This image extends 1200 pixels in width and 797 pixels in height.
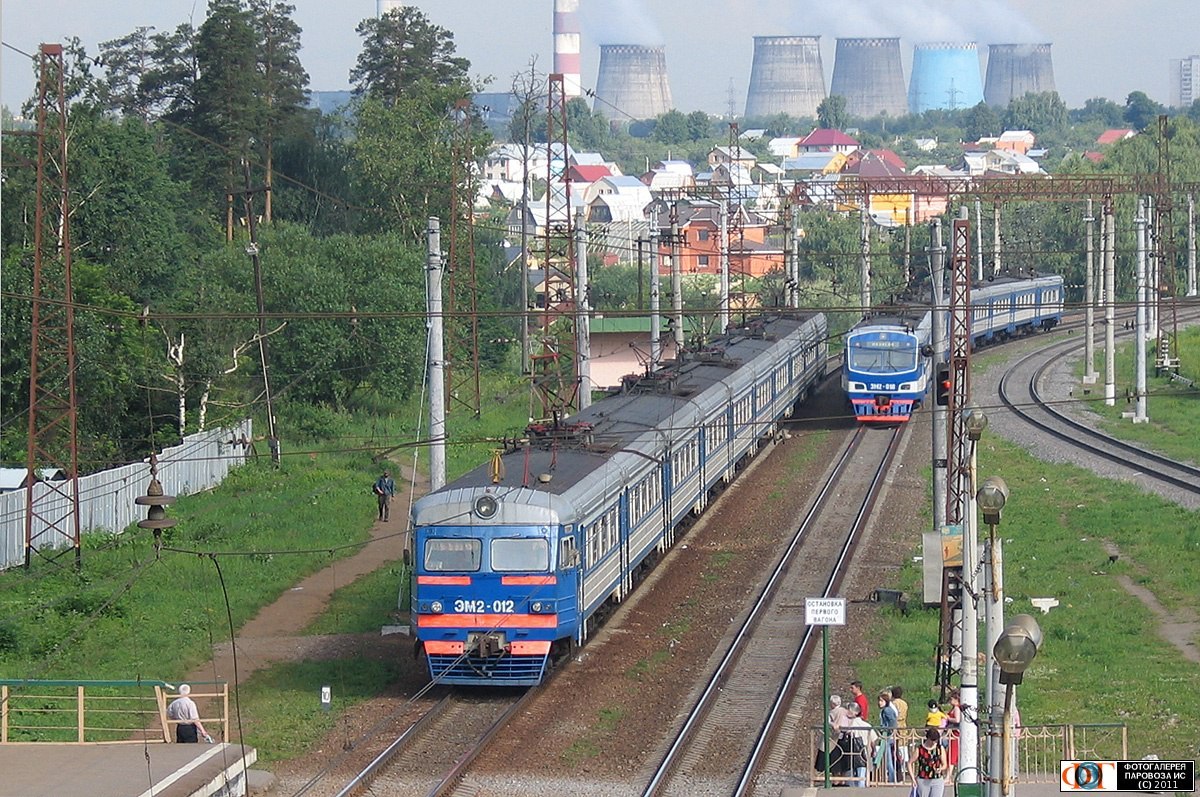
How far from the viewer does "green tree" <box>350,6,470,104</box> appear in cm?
8712

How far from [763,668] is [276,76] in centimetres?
6212

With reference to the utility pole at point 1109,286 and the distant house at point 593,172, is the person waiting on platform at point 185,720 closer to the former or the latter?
the utility pole at point 1109,286

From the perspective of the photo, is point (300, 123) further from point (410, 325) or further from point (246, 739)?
point (246, 739)

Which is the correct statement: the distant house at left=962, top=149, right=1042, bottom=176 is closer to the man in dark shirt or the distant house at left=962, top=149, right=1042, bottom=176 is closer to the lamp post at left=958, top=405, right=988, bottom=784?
the man in dark shirt

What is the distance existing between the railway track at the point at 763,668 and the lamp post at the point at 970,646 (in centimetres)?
318

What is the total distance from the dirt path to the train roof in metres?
2.61

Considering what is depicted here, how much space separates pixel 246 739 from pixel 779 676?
7256mm

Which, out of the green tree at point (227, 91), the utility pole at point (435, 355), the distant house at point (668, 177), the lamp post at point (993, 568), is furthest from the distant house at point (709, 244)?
the lamp post at point (993, 568)

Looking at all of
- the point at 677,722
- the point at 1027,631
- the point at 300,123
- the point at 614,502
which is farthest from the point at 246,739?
the point at 300,123

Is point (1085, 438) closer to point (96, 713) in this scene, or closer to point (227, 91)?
point (96, 713)

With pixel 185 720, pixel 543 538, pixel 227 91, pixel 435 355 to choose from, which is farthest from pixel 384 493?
pixel 227 91

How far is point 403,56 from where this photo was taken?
8738 centimetres

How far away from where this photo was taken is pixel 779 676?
78.7 feet

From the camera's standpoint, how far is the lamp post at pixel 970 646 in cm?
1496
